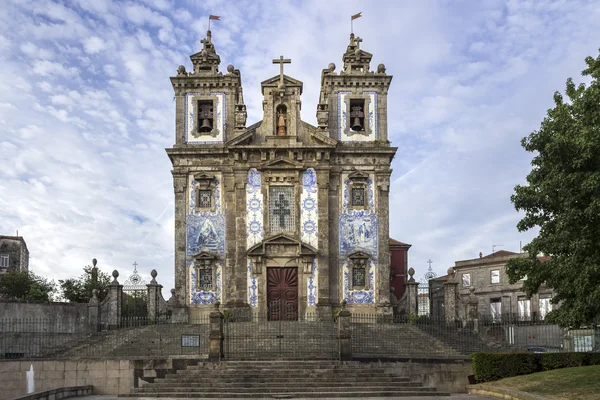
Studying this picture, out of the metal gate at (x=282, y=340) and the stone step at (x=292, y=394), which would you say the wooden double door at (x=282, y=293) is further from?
the stone step at (x=292, y=394)

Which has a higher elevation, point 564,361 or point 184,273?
point 184,273

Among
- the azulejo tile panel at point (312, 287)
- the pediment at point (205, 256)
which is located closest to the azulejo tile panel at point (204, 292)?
the pediment at point (205, 256)

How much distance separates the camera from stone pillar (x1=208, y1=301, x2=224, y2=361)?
2267 cm

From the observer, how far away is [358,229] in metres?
33.4

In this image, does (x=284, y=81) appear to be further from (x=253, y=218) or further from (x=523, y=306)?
(x=523, y=306)

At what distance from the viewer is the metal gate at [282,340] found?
929 inches

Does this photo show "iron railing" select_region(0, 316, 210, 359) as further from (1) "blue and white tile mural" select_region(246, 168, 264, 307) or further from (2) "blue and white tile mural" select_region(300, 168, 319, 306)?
(2) "blue and white tile mural" select_region(300, 168, 319, 306)

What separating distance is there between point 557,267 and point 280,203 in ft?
58.9

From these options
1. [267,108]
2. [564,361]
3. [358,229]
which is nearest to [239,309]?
[358,229]

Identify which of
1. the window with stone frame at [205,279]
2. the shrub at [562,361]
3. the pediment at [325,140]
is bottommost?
the shrub at [562,361]

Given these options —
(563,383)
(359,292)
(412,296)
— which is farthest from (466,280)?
(563,383)

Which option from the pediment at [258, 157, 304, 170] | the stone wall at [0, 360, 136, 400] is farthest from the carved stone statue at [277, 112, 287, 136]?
the stone wall at [0, 360, 136, 400]

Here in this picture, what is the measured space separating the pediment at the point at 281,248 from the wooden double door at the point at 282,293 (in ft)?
2.63

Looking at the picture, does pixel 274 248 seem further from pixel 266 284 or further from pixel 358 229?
pixel 358 229
